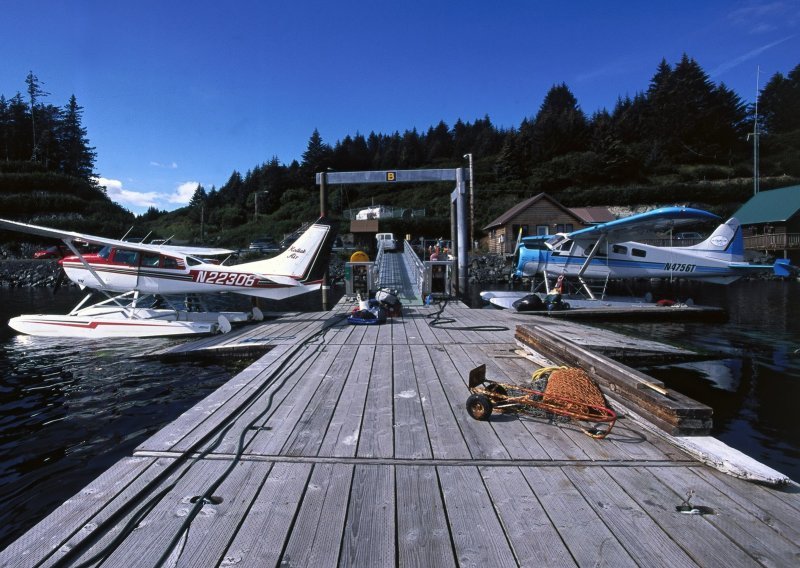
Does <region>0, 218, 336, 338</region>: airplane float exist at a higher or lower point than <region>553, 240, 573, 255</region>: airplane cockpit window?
lower

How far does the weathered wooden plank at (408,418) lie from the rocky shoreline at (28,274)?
3401 cm

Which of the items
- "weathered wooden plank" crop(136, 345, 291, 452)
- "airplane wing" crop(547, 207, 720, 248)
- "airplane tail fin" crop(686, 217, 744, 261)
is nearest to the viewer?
"weathered wooden plank" crop(136, 345, 291, 452)

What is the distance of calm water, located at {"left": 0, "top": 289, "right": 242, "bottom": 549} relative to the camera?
3.68m

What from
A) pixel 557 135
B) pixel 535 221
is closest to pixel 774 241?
pixel 535 221

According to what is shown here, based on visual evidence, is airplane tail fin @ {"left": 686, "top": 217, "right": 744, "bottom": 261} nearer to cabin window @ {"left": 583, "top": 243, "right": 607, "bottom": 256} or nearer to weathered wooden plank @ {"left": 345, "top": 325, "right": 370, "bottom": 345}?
cabin window @ {"left": 583, "top": 243, "right": 607, "bottom": 256}

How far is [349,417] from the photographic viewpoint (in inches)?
143

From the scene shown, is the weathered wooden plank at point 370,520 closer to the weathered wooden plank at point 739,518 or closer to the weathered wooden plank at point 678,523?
the weathered wooden plank at point 678,523

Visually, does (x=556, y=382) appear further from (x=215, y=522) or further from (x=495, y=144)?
(x=495, y=144)

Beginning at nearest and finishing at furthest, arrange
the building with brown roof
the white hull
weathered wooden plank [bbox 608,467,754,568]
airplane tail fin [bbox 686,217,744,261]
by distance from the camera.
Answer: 1. weathered wooden plank [bbox 608,467,754,568]
2. the white hull
3. airplane tail fin [bbox 686,217,744,261]
4. the building with brown roof

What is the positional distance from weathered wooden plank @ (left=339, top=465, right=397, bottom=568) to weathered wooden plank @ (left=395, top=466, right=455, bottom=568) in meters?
0.04

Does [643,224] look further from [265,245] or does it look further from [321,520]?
[265,245]

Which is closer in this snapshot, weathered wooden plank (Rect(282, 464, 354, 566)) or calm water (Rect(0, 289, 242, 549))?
weathered wooden plank (Rect(282, 464, 354, 566))

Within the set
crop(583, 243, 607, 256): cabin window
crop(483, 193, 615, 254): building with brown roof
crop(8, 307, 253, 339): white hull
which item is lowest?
crop(8, 307, 253, 339): white hull

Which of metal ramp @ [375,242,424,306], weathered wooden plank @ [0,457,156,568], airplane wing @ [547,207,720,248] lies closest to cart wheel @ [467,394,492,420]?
weathered wooden plank @ [0,457,156,568]
